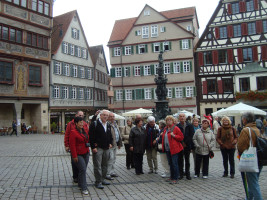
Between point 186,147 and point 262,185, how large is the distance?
6.57ft

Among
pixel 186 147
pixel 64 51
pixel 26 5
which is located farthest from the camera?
pixel 64 51

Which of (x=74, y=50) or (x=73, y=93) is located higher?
(x=74, y=50)

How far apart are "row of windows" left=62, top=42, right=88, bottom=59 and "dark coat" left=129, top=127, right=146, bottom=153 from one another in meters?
26.8

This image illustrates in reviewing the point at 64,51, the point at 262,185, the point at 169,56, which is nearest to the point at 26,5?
the point at 64,51

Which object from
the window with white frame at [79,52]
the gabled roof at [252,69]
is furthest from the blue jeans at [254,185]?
the window with white frame at [79,52]

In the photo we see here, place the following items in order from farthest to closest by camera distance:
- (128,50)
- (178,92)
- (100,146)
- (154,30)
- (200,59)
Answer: (128,50), (154,30), (178,92), (200,59), (100,146)

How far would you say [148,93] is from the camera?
3378cm

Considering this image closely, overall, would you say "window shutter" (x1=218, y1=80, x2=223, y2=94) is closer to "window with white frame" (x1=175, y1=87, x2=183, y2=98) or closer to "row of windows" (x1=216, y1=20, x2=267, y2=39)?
"window with white frame" (x1=175, y1=87, x2=183, y2=98)

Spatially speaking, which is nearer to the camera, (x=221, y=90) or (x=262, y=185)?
(x=262, y=185)

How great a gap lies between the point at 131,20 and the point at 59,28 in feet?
36.3

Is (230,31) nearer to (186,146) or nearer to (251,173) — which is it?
(186,146)

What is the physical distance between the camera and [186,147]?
24.1 ft

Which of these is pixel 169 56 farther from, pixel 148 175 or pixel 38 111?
pixel 148 175

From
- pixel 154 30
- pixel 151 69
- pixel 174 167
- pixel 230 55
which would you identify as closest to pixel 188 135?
pixel 174 167
